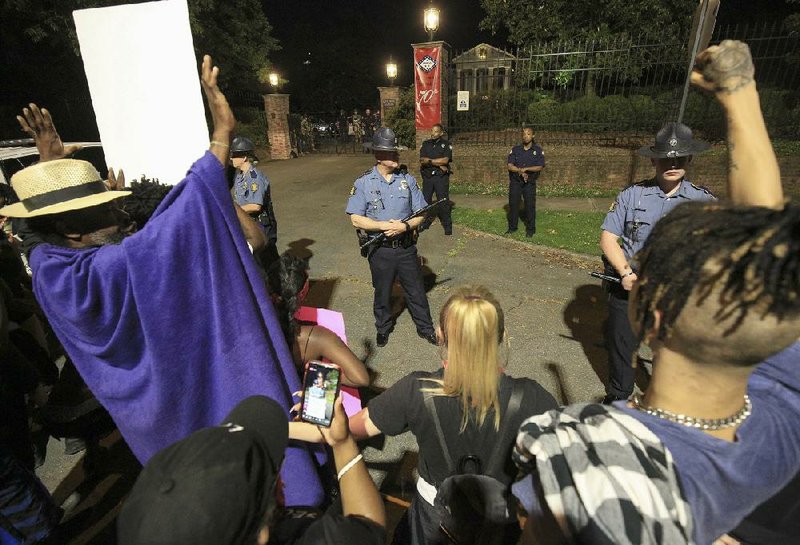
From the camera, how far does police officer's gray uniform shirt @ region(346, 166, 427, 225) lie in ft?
14.8

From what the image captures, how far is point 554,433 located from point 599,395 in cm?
333

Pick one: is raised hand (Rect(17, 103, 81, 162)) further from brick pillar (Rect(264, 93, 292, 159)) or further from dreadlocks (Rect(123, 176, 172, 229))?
brick pillar (Rect(264, 93, 292, 159))

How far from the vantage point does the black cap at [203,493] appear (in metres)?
0.83

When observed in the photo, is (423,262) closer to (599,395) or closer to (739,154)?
(599,395)

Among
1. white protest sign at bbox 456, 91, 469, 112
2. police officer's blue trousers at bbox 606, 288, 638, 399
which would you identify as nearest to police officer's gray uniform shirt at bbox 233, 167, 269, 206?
police officer's blue trousers at bbox 606, 288, 638, 399

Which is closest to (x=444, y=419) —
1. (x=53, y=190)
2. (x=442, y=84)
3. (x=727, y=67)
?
(x=727, y=67)

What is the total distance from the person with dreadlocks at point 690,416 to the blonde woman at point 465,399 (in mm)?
578

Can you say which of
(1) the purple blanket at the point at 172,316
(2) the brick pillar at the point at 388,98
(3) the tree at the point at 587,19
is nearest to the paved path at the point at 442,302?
(1) the purple blanket at the point at 172,316

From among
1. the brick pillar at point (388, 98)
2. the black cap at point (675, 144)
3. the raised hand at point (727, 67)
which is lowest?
the black cap at point (675, 144)

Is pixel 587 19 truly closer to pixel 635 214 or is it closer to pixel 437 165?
pixel 437 165

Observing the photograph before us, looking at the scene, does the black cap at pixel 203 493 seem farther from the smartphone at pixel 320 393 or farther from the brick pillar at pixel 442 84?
the brick pillar at pixel 442 84

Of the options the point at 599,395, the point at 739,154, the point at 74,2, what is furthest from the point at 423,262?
the point at 74,2

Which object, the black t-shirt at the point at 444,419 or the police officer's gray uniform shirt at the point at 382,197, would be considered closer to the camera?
the black t-shirt at the point at 444,419

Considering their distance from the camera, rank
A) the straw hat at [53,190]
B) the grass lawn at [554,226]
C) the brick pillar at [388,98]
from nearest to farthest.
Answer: the straw hat at [53,190], the grass lawn at [554,226], the brick pillar at [388,98]
